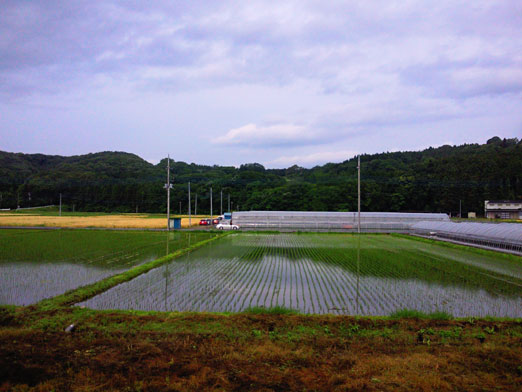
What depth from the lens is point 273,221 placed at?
38031mm

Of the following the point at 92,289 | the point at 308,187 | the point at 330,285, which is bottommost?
the point at 330,285

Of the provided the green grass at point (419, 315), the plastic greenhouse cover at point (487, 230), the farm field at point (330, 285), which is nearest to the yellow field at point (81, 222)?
the farm field at point (330, 285)

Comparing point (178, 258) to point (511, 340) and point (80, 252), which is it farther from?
point (511, 340)

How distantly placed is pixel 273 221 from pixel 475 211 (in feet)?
136

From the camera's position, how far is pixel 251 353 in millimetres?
6230

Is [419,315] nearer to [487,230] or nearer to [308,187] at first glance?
[487,230]

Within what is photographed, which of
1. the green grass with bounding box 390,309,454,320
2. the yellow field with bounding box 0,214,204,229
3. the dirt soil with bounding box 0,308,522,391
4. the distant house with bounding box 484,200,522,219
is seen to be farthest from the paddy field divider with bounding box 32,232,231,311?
the distant house with bounding box 484,200,522,219

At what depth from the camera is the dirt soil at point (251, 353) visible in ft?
17.1

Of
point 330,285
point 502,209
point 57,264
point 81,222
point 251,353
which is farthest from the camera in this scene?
point 502,209

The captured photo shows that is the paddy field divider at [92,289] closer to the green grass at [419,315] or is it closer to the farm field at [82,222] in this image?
the green grass at [419,315]

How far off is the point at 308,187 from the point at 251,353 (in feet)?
184

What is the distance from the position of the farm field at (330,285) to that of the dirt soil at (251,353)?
1266 millimetres

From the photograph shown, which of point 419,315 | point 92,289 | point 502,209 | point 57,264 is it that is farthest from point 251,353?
point 502,209

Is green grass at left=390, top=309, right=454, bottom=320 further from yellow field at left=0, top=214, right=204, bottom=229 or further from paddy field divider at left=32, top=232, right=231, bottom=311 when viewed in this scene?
yellow field at left=0, top=214, right=204, bottom=229
